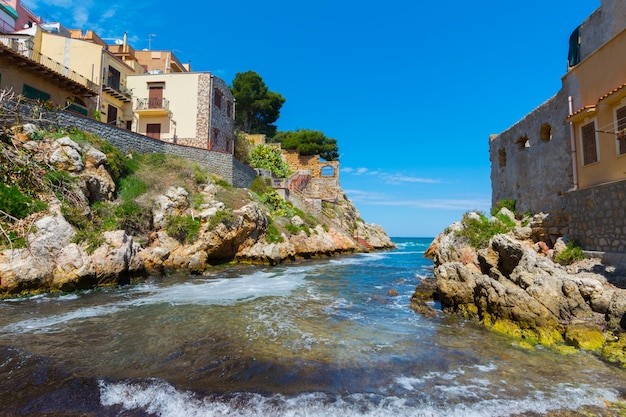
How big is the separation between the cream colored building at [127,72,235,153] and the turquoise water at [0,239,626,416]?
20813mm

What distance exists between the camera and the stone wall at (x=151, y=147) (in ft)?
56.3

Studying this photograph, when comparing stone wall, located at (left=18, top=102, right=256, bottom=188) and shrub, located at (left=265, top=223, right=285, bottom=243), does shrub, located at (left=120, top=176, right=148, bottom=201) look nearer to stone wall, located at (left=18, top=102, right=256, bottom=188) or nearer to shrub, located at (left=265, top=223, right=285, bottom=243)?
stone wall, located at (left=18, top=102, right=256, bottom=188)

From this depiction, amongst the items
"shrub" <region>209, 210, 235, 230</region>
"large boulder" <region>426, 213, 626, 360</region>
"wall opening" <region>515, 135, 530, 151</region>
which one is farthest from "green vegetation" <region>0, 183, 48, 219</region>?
"wall opening" <region>515, 135, 530, 151</region>

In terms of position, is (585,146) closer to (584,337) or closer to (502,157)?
(502,157)

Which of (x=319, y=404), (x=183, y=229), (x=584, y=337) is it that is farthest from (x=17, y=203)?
(x=584, y=337)

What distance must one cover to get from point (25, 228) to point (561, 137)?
18586 mm

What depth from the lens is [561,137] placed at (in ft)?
40.7

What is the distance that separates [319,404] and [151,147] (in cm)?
2191

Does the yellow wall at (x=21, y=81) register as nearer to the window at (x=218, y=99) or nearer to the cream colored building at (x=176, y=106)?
the cream colored building at (x=176, y=106)

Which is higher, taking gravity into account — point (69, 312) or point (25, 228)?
point (25, 228)

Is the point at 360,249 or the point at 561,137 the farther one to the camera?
the point at 360,249

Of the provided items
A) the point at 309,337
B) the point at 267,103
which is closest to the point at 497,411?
the point at 309,337

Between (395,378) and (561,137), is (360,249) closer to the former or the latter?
(561,137)

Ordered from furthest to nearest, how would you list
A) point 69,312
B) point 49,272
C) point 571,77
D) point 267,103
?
point 267,103, point 571,77, point 49,272, point 69,312
